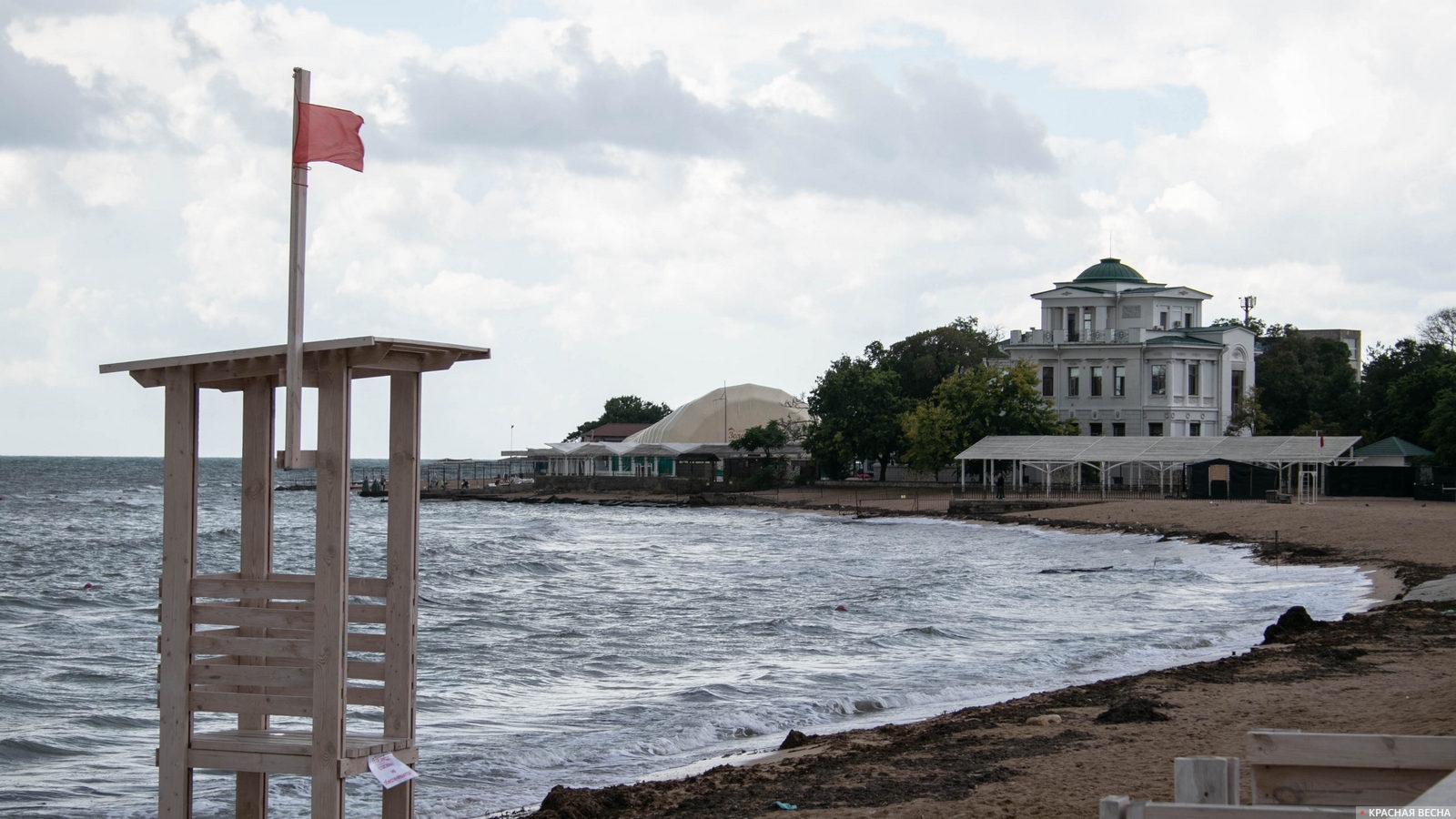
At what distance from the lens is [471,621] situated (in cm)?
2495

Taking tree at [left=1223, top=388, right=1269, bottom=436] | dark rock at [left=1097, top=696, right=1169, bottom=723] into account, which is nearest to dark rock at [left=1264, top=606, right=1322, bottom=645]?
dark rock at [left=1097, top=696, right=1169, bottom=723]

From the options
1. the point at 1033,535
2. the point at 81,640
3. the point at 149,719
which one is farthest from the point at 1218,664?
the point at 1033,535

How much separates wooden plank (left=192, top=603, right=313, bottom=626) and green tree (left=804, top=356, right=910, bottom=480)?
72691 mm

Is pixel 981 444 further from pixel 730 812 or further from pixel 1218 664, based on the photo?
pixel 730 812

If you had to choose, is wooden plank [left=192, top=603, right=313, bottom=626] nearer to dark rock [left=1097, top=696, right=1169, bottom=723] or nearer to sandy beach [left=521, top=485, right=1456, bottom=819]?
sandy beach [left=521, top=485, right=1456, bottom=819]

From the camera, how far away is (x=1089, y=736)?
1138cm

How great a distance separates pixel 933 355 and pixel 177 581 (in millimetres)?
85747

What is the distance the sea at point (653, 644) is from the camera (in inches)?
504

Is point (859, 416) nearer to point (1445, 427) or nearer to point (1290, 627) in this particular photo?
point (1445, 427)

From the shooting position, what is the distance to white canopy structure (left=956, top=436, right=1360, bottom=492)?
53.4m

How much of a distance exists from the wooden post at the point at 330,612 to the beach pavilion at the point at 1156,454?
5042 centimetres

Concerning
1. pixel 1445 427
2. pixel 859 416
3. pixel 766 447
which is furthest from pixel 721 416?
pixel 1445 427

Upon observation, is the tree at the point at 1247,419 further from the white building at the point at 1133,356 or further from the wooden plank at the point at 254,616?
the wooden plank at the point at 254,616

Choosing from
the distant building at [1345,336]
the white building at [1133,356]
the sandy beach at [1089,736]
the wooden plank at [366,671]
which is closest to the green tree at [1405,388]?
the white building at [1133,356]
